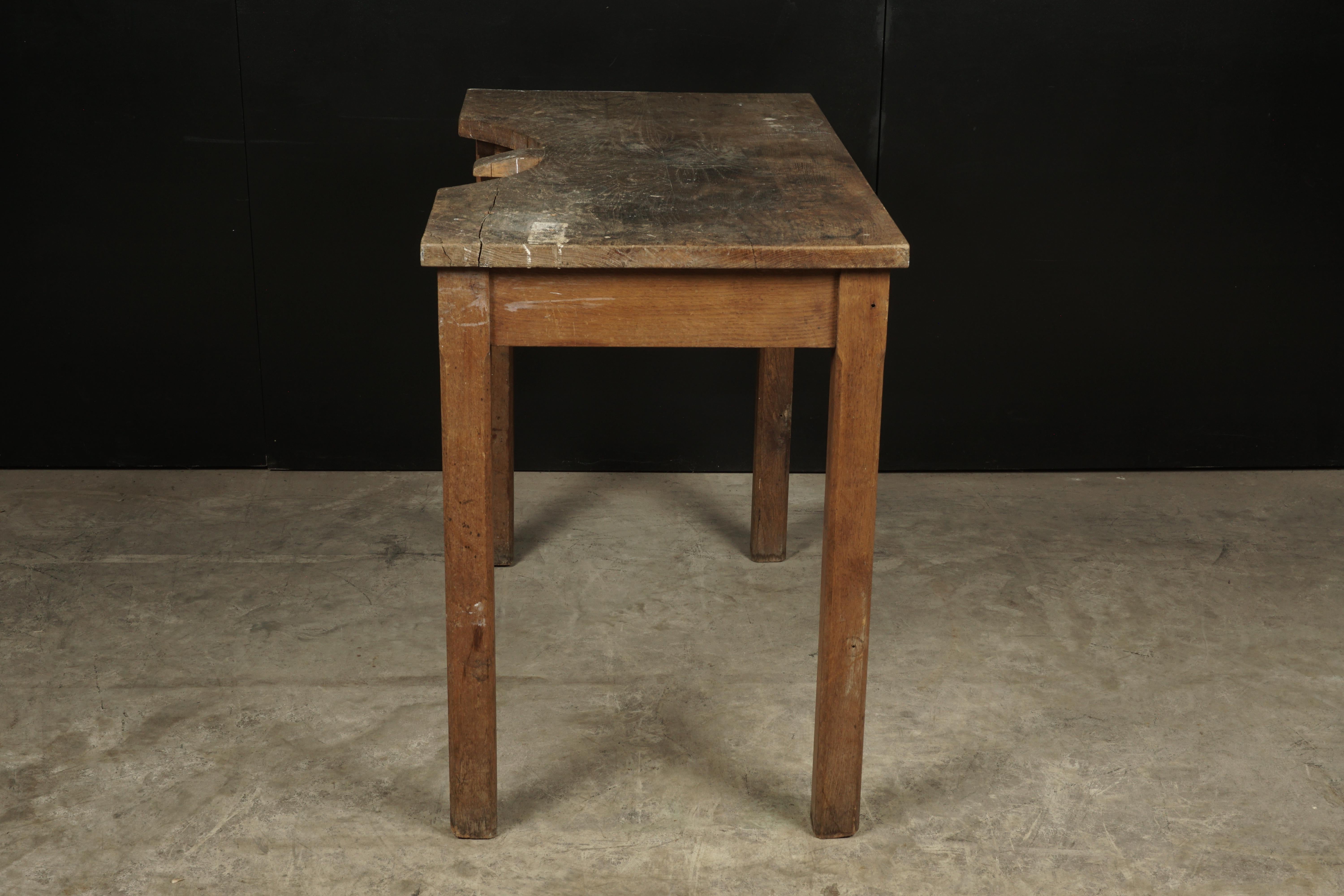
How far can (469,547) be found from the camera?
1.89 m

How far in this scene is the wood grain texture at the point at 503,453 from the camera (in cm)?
276

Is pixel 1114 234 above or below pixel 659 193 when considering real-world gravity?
below

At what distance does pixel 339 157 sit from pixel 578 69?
0.58m

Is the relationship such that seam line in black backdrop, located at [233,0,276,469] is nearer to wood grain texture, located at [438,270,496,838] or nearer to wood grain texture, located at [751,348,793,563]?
wood grain texture, located at [751,348,793,563]

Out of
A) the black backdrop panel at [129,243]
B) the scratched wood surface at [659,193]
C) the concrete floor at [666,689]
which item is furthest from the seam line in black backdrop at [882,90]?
the concrete floor at [666,689]

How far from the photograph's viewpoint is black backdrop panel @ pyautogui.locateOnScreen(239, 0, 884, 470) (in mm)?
3139

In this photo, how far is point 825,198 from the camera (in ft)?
6.54

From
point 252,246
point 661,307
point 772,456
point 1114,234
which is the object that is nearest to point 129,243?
point 252,246

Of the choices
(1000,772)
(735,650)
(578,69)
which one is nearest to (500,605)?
(735,650)

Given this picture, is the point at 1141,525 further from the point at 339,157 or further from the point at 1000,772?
the point at 339,157

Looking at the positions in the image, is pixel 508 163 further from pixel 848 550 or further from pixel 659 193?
pixel 848 550

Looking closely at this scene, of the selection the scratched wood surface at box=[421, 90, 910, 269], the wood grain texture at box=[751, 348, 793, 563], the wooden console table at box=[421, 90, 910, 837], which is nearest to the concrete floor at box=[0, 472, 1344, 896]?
the wood grain texture at box=[751, 348, 793, 563]

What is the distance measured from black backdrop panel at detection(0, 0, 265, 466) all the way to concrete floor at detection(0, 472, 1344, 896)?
0.14 metres

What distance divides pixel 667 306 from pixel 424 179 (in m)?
1.58
